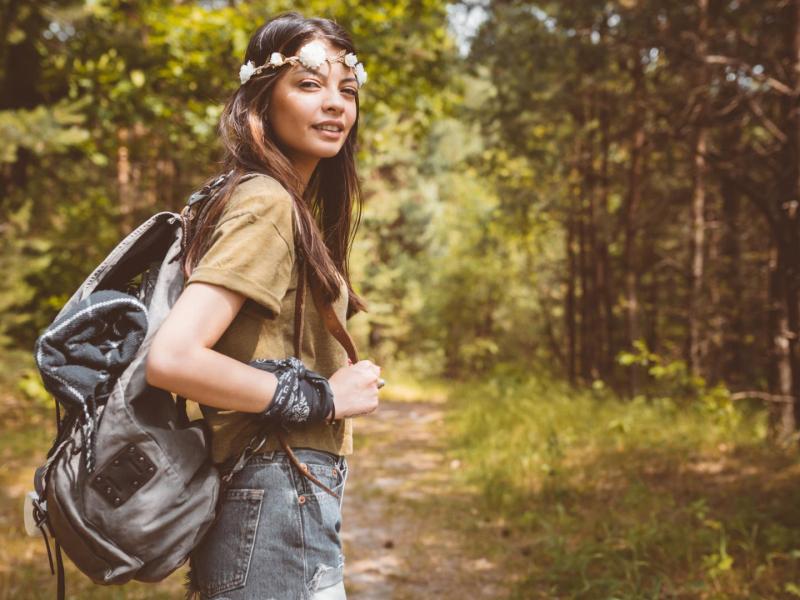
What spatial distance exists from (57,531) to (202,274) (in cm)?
65

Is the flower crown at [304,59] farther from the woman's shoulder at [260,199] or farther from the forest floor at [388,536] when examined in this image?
the forest floor at [388,536]

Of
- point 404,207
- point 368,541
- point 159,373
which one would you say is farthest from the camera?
point 404,207

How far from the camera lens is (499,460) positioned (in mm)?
6855

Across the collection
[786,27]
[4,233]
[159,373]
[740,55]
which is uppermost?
[740,55]

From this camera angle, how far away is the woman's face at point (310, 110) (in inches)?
68.8

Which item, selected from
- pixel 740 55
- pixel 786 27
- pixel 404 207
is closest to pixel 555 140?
pixel 740 55

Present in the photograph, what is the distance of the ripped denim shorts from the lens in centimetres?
150

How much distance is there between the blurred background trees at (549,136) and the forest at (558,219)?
0.04 m

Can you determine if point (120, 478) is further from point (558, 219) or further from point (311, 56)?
point (558, 219)

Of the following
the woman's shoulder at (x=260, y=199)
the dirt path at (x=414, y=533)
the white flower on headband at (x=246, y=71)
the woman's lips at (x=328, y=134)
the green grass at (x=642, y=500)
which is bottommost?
the dirt path at (x=414, y=533)

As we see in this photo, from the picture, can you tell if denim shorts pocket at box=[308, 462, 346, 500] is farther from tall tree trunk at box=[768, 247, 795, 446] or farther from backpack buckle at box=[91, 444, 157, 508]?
tall tree trunk at box=[768, 247, 795, 446]

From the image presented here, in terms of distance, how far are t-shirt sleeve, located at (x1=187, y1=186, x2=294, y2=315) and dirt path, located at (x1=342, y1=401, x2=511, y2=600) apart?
330 centimetres

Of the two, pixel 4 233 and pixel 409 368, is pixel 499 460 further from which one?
pixel 409 368

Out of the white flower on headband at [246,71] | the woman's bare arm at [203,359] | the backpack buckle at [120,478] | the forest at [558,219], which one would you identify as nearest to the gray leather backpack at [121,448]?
the backpack buckle at [120,478]
